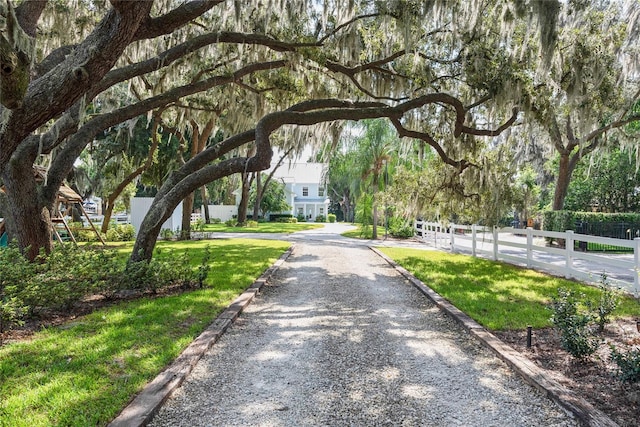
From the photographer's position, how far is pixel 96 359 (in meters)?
4.56

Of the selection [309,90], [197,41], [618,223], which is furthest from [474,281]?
[618,223]

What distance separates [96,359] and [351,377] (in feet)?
8.34

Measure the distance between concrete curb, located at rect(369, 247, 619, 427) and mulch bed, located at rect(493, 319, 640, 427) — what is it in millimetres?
115

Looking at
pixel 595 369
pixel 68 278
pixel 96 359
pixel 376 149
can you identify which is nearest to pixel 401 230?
pixel 376 149

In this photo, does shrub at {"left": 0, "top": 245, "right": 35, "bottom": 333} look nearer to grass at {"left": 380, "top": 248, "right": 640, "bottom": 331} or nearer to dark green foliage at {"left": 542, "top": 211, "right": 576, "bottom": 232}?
grass at {"left": 380, "top": 248, "right": 640, "bottom": 331}

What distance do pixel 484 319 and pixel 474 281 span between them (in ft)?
12.3

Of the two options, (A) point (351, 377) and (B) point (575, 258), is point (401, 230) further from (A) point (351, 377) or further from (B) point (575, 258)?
(A) point (351, 377)

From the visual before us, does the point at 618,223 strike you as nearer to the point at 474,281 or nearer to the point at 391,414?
the point at 474,281

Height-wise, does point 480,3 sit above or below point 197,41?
above

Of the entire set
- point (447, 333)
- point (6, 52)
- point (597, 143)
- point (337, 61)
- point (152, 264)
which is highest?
point (337, 61)

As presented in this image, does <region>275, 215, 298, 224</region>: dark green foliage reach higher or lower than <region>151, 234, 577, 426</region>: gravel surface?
higher

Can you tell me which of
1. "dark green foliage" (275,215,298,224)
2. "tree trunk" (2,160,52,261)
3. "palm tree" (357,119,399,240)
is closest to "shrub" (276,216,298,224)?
"dark green foliage" (275,215,298,224)

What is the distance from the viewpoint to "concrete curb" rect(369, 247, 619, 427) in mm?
3369

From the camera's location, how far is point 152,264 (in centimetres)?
796
